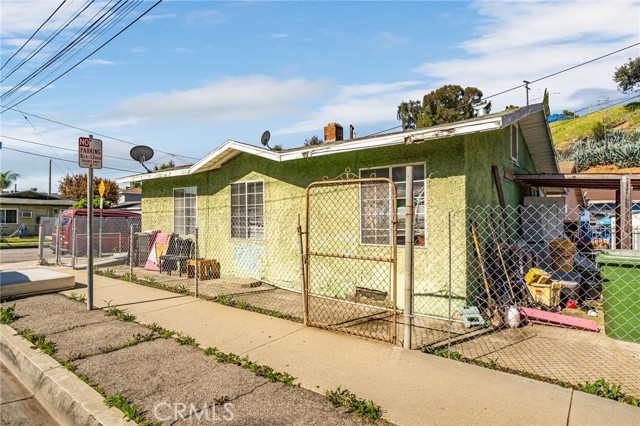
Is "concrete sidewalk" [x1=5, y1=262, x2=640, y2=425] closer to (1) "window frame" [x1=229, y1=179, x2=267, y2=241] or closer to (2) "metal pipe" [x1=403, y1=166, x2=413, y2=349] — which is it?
(2) "metal pipe" [x1=403, y1=166, x2=413, y2=349]

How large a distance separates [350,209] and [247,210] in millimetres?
3170

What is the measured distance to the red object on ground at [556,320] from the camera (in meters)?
5.64

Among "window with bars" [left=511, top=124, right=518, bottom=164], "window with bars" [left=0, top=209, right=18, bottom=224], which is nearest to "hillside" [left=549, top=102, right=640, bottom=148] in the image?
"window with bars" [left=511, top=124, right=518, bottom=164]

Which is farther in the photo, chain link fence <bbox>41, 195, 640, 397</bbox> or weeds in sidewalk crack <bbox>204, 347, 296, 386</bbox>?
chain link fence <bbox>41, 195, 640, 397</bbox>

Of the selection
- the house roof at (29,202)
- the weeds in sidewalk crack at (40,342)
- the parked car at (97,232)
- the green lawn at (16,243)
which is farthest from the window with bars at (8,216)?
the weeds in sidewalk crack at (40,342)

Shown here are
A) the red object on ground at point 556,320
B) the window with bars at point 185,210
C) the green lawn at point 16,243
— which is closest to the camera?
the red object on ground at point 556,320

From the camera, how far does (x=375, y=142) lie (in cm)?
655

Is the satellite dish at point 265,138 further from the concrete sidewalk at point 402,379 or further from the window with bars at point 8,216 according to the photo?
the window with bars at point 8,216

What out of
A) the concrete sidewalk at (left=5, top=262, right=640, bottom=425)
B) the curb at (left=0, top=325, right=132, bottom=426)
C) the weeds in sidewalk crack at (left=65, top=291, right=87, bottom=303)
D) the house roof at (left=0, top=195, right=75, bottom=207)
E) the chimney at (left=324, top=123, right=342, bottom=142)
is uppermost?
the chimney at (left=324, top=123, right=342, bottom=142)

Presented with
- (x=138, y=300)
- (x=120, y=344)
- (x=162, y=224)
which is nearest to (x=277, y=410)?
(x=120, y=344)

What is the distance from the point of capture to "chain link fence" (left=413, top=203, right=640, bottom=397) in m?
4.43

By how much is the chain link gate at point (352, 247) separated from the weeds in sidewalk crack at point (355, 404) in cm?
285

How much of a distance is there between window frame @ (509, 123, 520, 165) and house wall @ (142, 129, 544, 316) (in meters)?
0.62

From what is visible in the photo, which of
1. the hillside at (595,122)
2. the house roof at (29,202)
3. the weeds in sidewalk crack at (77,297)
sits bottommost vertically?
the weeds in sidewalk crack at (77,297)
